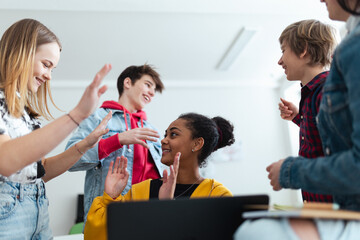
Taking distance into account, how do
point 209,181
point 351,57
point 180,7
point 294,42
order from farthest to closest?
point 180,7, point 209,181, point 294,42, point 351,57

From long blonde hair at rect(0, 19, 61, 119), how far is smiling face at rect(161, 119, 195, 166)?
2.64ft

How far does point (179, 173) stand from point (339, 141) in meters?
1.06

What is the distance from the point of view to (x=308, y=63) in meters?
1.54

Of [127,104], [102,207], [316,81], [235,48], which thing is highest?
[235,48]

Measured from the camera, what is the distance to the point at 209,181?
66.7 inches

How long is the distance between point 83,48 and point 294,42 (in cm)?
324

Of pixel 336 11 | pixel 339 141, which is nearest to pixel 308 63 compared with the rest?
pixel 336 11

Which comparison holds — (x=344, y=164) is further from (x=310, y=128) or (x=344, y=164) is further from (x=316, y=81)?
(x=316, y=81)

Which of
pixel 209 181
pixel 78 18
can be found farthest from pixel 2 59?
pixel 78 18

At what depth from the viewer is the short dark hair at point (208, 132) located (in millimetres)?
2035

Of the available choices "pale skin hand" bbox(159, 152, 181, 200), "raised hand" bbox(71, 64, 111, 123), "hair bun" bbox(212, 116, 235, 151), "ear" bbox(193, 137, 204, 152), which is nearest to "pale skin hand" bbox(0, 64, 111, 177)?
"raised hand" bbox(71, 64, 111, 123)

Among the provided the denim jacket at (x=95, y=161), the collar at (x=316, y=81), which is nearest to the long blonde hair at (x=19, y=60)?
the denim jacket at (x=95, y=161)

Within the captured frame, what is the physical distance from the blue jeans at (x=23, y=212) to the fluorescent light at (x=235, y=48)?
329cm

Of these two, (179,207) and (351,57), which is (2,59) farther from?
(351,57)
